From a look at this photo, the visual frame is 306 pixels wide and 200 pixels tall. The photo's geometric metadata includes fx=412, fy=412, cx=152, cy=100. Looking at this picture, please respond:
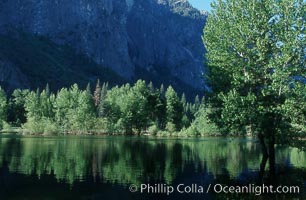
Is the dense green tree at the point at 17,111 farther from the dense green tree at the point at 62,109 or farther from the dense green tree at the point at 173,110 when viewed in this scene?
the dense green tree at the point at 173,110

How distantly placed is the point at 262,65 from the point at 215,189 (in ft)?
52.8

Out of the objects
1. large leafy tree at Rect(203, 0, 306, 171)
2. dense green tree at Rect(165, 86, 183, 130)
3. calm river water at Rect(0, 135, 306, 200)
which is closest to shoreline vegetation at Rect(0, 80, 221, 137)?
dense green tree at Rect(165, 86, 183, 130)

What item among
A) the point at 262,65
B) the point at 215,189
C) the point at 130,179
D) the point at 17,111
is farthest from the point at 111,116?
the point at 215,189

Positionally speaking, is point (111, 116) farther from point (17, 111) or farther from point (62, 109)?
point (17, 111)

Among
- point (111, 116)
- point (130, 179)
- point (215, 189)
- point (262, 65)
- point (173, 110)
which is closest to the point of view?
point (215, 189)

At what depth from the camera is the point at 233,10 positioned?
4644 cm

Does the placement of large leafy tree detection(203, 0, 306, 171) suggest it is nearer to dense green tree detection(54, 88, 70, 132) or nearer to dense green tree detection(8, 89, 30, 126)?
dense green tree detection(54, 88, 70, 132)

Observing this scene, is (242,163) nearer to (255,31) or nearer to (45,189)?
(255,31)

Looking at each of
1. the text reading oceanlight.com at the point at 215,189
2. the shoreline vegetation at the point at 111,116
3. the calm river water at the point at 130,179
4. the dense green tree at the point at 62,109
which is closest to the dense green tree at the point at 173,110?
the shoreline vegetation at the point at 111,116

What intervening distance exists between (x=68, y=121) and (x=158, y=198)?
13562 centimetres

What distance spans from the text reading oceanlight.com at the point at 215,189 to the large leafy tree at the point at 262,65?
28.1ft

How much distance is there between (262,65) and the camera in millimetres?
45031

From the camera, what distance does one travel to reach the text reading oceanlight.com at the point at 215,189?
3403cm

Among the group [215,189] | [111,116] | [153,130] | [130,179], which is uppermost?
[111,116]
